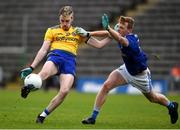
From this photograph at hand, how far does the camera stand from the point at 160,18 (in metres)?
38.9

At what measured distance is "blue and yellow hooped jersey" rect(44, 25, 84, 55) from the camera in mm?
14445

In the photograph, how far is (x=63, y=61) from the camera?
14.3 m

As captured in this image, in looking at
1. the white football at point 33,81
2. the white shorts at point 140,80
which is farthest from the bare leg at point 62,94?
the white shorts at point 140,80

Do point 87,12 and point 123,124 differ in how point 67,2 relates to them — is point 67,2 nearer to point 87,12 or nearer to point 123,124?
point 87,12

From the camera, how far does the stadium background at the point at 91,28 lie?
37.0 metres

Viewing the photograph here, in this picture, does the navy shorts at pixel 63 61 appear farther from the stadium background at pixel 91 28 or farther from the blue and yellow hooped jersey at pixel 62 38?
the stadium background at pixel 91 28

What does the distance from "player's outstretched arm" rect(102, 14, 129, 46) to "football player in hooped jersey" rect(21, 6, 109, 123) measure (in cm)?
99

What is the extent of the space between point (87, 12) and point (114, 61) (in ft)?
14.6

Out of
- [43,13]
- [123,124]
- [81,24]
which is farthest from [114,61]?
[123,124]

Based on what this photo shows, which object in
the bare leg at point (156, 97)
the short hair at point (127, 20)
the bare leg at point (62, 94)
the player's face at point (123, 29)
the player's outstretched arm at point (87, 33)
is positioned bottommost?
the bare leg at point (156, 97)

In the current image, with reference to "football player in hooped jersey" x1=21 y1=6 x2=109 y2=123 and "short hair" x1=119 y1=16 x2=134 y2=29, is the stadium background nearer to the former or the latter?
"football player in hooped jersey" x1=21 y1=6 x2=109 y2=123

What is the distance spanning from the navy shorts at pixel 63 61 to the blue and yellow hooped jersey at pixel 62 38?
96 mm

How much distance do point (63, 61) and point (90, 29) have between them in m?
25.0

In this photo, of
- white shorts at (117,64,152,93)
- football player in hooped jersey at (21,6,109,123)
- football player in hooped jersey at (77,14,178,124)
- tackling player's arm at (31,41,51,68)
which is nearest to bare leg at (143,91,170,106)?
football player in hooped jersey at (77,14,178,124)
